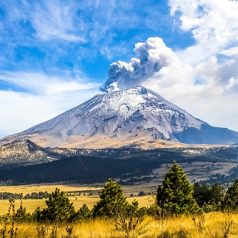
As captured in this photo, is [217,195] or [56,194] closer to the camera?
[56,194]

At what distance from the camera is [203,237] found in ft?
45.8

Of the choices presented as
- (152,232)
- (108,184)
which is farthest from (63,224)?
(108,184)

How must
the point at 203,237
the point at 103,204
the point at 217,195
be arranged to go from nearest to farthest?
1. the point at 203,237
2. the point at 103,204
3. the point at 217,195

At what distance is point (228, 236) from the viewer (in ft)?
45.8

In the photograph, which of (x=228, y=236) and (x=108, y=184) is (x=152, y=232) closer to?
(x=228, y=236)

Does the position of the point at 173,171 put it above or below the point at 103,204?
above

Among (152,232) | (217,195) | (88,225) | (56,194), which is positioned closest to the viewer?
(152,232)

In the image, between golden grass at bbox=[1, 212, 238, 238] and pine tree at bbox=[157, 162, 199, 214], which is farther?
pine tree at bbox=[157, 162, 199, 214]

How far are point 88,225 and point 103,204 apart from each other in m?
52.8

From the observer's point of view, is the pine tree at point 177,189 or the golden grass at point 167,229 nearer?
the golden grass at point 167,229

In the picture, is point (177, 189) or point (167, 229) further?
A: point (177, 189)

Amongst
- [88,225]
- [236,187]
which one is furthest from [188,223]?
[236,187]

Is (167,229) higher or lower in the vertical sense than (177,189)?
higher

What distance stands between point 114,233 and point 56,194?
71.3 m
